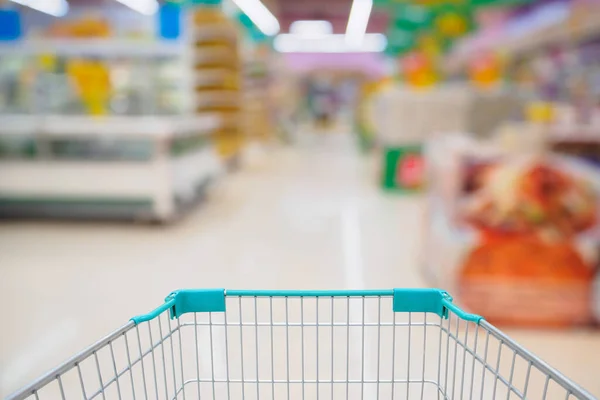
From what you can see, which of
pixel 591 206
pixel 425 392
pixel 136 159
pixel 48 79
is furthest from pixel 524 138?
pixel 48 79

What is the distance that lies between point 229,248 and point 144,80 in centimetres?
233

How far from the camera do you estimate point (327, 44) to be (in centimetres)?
2184

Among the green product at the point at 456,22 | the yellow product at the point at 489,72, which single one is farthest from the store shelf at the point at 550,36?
the green product at the point at 456,22

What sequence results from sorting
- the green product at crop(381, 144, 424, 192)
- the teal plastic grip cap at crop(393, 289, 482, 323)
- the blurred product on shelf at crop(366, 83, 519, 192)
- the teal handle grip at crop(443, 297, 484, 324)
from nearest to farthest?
the teal handle grip at crop(443, 297, 484, 324) < the teal plastic grip cap at crop(393, 289, 482, 323) < the blurred product on shelf at crop(366, 83, 519, 192) < the green product at crop(381, 144, 424, 192)

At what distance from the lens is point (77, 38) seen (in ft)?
17.9

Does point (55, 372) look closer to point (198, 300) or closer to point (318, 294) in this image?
point (198, 300)

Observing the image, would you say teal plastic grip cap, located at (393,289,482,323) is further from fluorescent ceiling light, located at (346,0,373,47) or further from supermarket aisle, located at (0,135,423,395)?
fluorescent ceiling light, located at (346,0,373,47)

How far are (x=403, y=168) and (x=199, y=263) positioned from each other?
3.64m

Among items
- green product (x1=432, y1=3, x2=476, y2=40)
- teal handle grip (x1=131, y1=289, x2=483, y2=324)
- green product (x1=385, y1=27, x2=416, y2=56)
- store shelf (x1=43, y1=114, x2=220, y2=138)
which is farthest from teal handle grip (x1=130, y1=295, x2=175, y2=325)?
green product (x1=385, y1=27, x2=416, y2=56)

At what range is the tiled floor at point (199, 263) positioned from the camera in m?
2.29

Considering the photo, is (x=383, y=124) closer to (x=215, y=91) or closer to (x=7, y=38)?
(x=215, y=91)

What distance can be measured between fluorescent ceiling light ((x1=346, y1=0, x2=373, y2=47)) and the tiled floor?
6.59 metres

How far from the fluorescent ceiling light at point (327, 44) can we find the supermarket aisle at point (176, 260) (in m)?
15.9

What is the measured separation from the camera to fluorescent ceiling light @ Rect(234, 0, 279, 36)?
10.6m
